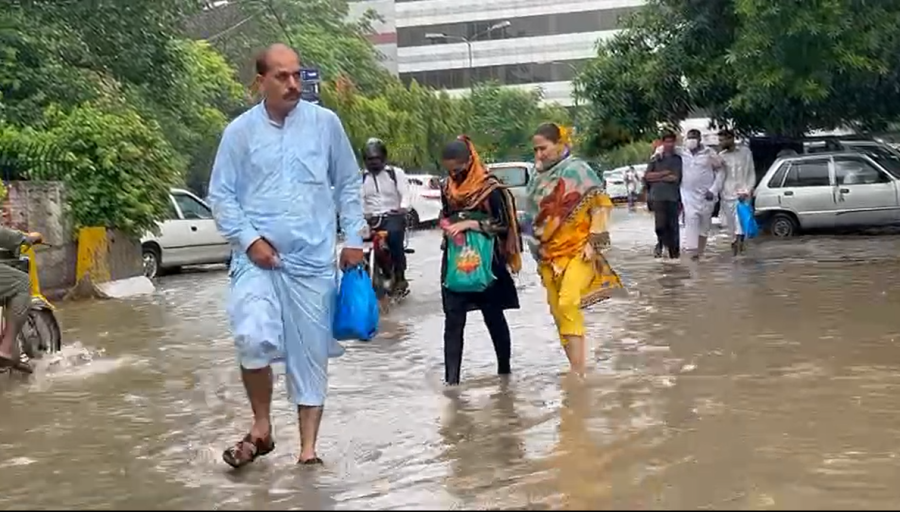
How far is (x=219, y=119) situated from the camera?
35.9 metres

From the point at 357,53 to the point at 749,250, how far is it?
3695 cm

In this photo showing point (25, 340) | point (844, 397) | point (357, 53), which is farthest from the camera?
point (357, 53)

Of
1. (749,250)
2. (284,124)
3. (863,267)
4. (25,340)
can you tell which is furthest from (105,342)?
(749,250)

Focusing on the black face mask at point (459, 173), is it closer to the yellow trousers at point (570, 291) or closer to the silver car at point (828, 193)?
the yellow trousers at point (570, 291)

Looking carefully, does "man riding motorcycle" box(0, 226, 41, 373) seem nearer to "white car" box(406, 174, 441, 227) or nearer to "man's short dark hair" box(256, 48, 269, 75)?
"man's short dark hair" box(256, 48, 269, 75)

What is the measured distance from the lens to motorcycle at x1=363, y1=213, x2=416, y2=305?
13.8 metres

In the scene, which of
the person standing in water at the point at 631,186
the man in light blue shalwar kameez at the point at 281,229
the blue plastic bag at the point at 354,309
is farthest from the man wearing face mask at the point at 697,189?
the person standing in water at the point at 631,186

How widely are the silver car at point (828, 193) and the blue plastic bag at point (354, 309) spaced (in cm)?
1724

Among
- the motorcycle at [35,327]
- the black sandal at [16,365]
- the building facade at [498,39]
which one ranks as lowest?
the black sandal at [16,365]

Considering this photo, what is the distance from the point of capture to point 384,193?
13602 mm

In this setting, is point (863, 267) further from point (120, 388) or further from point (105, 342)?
point (120, 388)

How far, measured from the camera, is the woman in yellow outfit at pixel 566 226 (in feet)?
28.2

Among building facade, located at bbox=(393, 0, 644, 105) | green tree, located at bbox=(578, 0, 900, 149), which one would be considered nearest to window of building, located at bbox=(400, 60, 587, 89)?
building facade, located at bbox=(393, 0, 644, 105)

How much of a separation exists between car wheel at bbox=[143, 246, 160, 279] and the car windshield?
11247 mm
